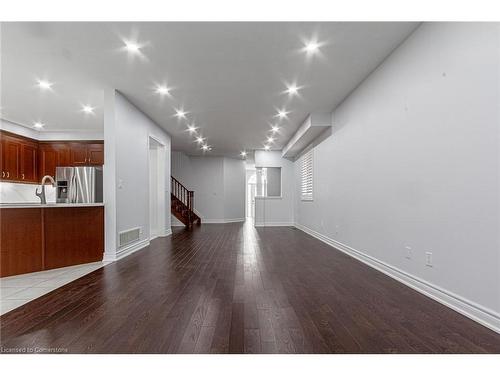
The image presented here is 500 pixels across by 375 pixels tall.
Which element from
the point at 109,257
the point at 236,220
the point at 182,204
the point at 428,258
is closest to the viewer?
the point at 428,258

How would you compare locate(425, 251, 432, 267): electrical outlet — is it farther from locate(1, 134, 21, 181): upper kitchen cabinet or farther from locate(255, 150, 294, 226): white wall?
locate(1, 134, 21, 181): upper kitchen cabinet

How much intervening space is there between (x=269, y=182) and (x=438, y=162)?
24.4 feet

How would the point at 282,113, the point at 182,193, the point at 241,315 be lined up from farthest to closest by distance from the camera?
the point at 182,193 → the point at 282,113 → the point at 241,315

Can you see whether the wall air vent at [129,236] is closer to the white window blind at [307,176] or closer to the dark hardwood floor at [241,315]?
the dark hardwood floor at [241,315]

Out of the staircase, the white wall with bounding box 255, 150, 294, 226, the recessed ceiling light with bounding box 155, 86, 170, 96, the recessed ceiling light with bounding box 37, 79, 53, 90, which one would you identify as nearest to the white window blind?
the white wall with bounding box 255, 150, 294, 226

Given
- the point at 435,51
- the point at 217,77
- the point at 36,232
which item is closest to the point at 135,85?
the point at 217,77

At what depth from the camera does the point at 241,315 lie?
219 cm

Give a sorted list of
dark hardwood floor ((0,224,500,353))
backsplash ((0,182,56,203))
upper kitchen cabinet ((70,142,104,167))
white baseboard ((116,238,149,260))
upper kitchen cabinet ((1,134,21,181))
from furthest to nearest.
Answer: upper kitchen cabinet ((70,142,104,167))
backsplash ((0,182,56,203))
upper kitchen cabinet ((1,134,21,181))
white baseboard ((116,238,149,260))
dark hardwood floor ((0,224,500,353))

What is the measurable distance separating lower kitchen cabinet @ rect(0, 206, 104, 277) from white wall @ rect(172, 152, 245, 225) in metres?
6.88

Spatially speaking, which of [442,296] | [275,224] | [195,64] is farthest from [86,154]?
[442,296]

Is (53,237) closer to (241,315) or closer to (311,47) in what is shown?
(241,315)

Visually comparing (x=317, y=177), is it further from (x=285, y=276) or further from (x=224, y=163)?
(x=224, y=163)

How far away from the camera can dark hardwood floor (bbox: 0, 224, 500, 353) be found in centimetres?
175

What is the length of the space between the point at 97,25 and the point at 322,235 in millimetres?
5577
